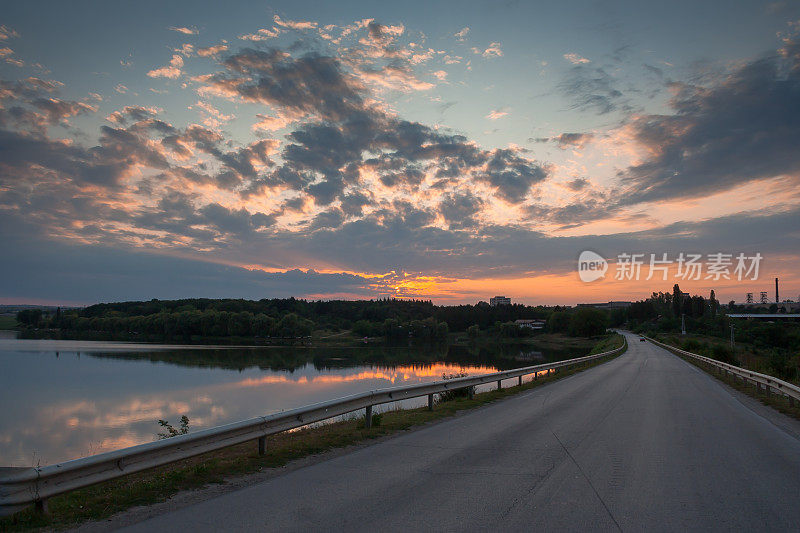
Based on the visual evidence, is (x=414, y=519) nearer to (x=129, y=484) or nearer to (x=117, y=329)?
(x=129, y=484)

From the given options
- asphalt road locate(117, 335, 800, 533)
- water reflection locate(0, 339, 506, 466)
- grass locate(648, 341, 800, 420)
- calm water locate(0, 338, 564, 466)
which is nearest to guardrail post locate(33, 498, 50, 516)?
asphalt road locate(117, 335, 800, 533)

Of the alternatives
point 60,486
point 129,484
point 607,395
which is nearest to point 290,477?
point 129,484

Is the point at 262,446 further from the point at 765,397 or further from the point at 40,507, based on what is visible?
the point at 765,397

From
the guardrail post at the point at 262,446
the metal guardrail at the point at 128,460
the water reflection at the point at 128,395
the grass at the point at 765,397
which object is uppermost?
the metal guardrail at the point at 128,460

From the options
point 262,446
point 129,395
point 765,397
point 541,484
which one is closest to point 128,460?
point 262,446

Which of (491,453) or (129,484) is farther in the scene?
(491,453)

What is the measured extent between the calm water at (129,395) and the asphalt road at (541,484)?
1100 cm

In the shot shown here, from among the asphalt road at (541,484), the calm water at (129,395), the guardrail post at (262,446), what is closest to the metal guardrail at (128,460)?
the guardrail post at (262,446)

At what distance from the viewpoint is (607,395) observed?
57.5 ft

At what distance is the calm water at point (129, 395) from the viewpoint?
16.8 m

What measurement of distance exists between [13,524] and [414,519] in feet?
13.1

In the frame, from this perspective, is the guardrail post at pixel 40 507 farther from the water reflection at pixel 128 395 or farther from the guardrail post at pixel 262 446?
the water reflection at pixel 128 395

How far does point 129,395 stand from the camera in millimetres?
27547

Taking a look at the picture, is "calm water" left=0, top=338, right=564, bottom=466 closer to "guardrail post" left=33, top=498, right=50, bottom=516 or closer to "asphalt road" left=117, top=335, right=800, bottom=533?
"guardrail post" left=33, top=498, right=50, bottom=516
